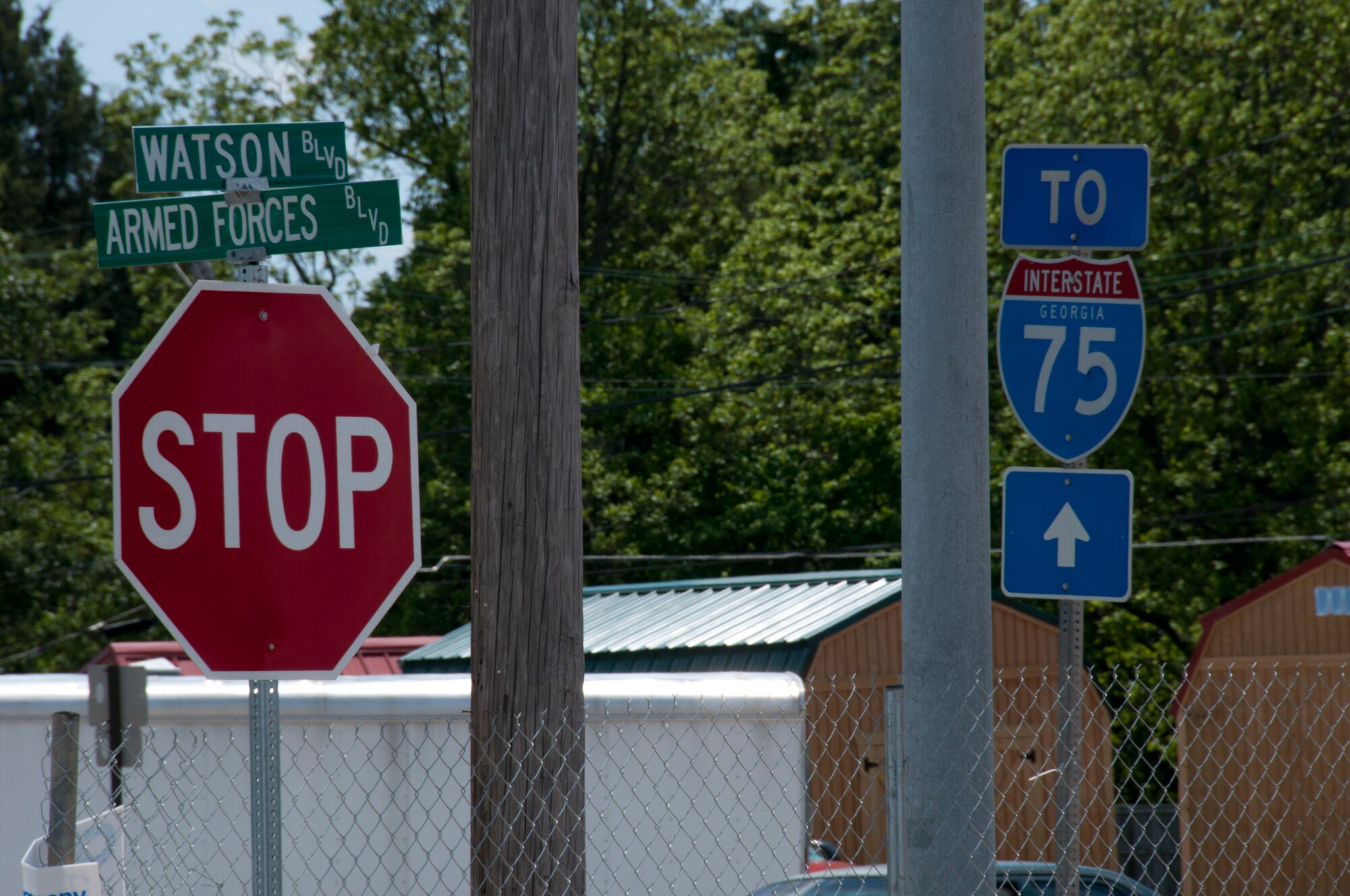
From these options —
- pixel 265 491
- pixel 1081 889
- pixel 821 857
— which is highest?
pixel 265 491

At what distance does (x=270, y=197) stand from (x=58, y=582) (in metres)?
27.5

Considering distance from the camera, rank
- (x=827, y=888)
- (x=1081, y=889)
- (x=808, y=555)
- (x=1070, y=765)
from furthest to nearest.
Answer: (x=808, y=555)
(x=1081, y=889)
(x=827, y=888)
(x=1070, y=765)

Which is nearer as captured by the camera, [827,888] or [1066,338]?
[1066,338]

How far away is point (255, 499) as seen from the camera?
300 cm

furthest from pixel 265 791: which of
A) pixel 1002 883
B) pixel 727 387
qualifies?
pixel 727 387

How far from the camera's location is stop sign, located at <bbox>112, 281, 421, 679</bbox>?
2.94m

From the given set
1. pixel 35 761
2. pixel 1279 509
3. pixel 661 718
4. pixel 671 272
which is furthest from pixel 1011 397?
pixel 671 272

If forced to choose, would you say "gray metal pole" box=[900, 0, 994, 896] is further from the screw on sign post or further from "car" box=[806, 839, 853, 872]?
"car" box=[806, 839, 853, 872]

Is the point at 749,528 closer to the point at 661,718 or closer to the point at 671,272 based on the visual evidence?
the point at 671,272

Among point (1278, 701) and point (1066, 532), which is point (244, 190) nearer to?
point (1066, 532)

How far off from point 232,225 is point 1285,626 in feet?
45.2

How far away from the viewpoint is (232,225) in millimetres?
3312

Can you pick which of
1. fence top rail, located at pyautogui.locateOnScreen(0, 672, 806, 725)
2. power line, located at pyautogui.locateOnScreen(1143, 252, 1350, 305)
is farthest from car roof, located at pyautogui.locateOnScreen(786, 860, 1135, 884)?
power line, located at pyautogui.locateOnScreen(1143, 252, 1350, 305)

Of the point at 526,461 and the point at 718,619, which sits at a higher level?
the point at 526,461
